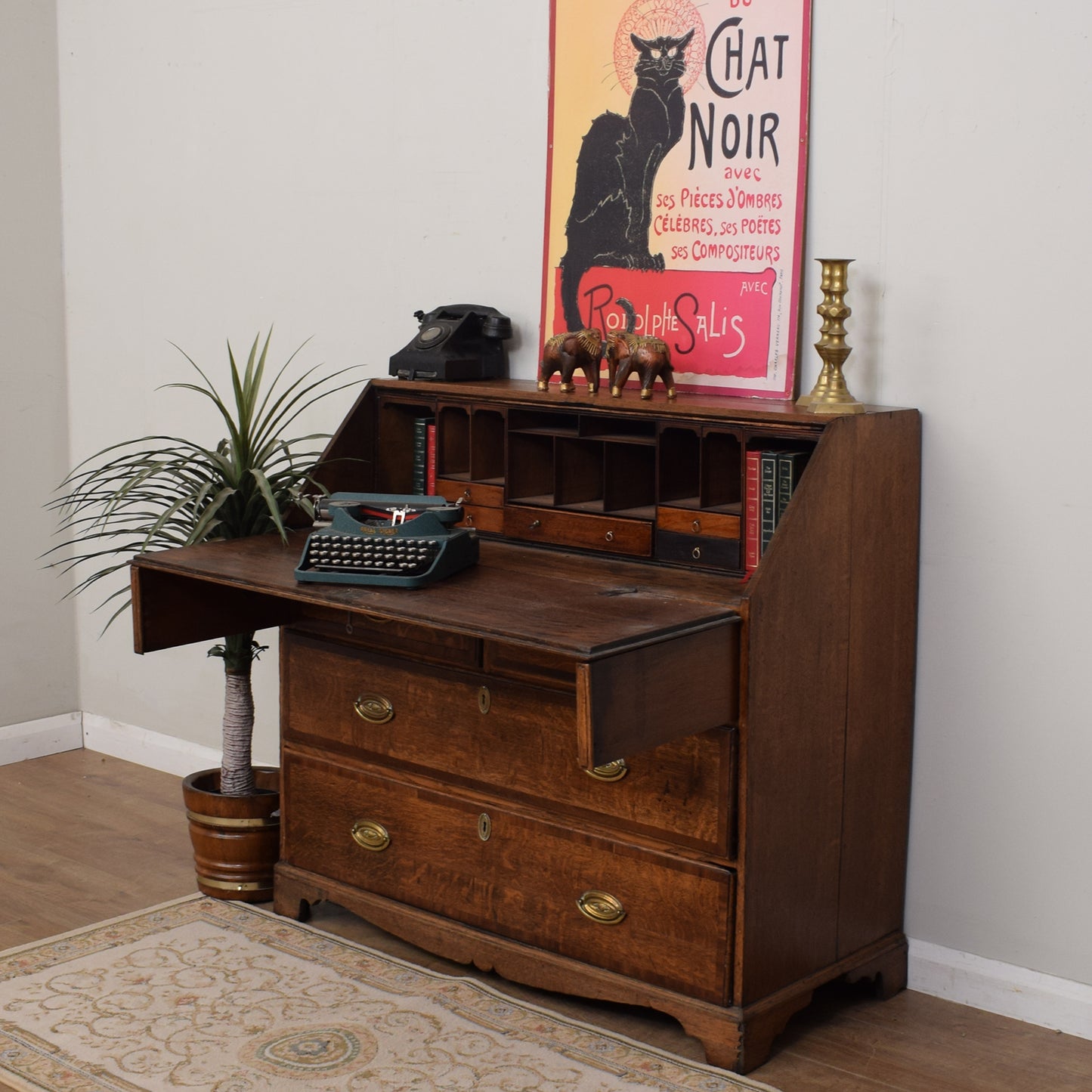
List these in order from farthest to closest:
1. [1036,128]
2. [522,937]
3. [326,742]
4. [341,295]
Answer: [341,295]
[326,742]
[522,937]
[1036,128]

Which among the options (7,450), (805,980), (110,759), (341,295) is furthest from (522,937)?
(7,450)

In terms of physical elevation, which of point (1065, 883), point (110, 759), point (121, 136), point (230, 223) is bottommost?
point (110, 759)

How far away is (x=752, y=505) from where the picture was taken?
9.00 ft

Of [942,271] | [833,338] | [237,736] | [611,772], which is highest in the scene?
[942,271]

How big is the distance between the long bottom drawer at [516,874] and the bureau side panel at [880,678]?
1.20 feet

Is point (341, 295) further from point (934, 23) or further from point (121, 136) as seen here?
point (934, 23)

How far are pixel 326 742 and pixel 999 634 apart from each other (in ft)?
4.70

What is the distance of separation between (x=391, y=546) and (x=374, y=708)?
455 mm

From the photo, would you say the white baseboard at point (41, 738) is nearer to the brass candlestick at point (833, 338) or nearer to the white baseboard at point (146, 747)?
the white baseboard at point (146, 747)

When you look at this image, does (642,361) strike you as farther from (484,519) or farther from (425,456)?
(425,456)

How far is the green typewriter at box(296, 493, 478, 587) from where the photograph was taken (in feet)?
8.96

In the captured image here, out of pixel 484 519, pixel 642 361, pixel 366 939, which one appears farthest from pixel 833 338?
pixel 366 939

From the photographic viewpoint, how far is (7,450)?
14.5ft

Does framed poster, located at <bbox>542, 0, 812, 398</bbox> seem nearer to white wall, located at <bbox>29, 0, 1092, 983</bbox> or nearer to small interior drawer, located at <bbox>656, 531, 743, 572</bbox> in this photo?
white wall, located at <bbox>29, 0, 1092, 983</bbox>
